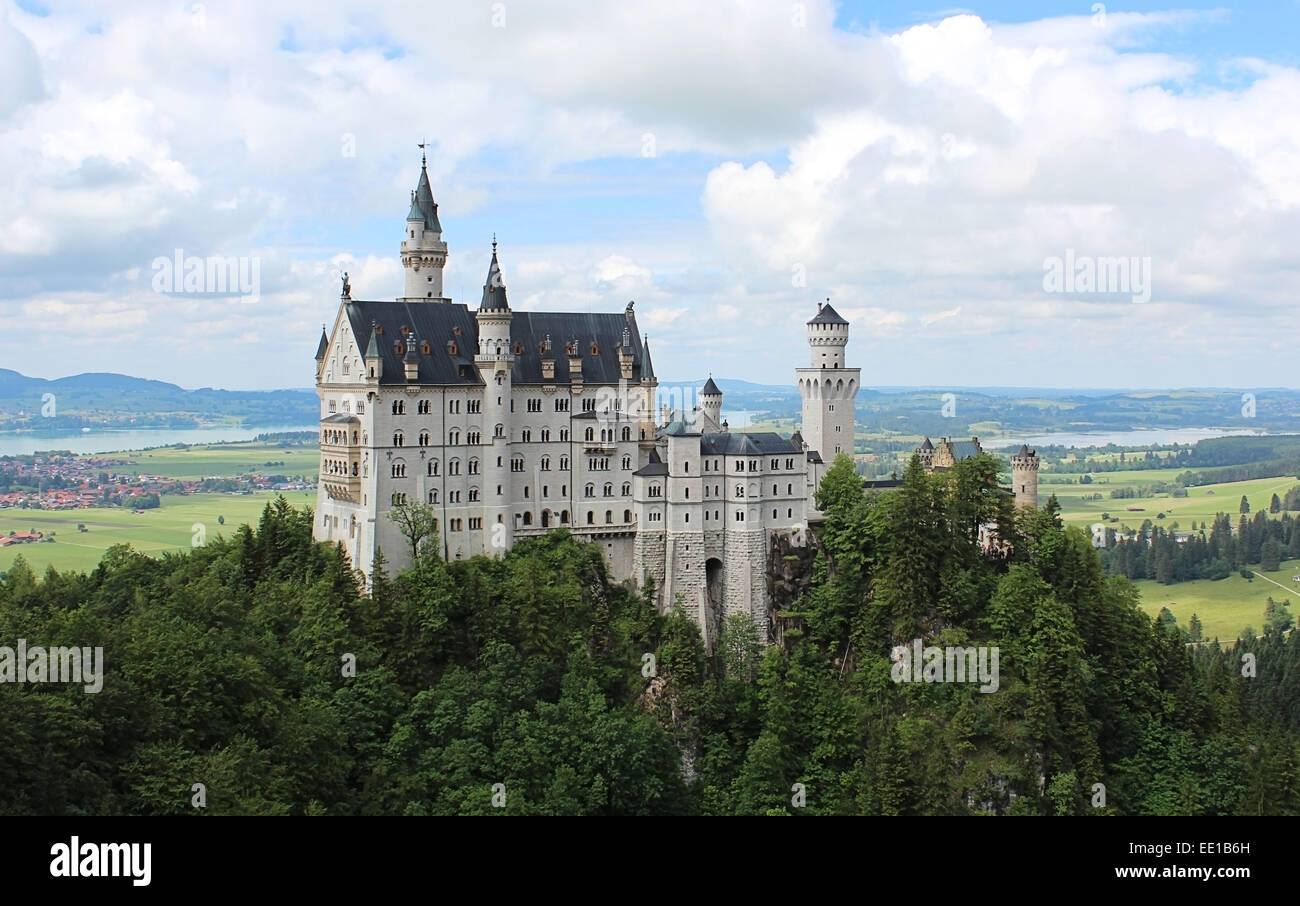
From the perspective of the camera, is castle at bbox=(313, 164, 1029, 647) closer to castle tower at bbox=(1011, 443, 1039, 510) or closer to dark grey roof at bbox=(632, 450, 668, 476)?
dark grey roof at bbox=(632, 450, 668, 476)

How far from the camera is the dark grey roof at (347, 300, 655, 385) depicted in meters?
Result: 78.9

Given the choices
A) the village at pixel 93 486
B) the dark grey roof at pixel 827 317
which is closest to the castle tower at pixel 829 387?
the dark grey roof at pixel 827 317

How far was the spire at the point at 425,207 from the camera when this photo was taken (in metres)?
85.6

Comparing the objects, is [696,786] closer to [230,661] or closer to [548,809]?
[548,809]

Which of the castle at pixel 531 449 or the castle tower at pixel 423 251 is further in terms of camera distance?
the castle tower at pixel 423 251

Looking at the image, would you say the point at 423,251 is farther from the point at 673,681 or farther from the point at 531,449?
the point at 673,681

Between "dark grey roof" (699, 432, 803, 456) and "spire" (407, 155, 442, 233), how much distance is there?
904 inches

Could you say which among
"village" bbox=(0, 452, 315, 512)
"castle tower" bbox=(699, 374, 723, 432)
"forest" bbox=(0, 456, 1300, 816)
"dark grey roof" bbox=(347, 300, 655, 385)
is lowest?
"forest" bbox=(0, 456, 1300, 816)

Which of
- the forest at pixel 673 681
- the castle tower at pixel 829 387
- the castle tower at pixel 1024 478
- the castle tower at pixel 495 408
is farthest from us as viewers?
the castle tower at pixel 829 387

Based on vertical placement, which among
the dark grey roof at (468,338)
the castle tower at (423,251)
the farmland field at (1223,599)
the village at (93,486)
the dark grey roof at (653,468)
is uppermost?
the castle tower at (423,251)

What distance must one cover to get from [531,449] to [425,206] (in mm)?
17905

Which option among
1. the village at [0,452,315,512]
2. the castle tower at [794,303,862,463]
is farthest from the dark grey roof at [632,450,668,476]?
the village at [0,452,315,512]

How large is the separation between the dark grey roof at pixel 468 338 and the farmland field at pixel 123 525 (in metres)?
47.7

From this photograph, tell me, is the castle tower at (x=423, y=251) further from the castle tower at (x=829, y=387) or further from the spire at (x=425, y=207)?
the castle tower at (x=829, y=387)
